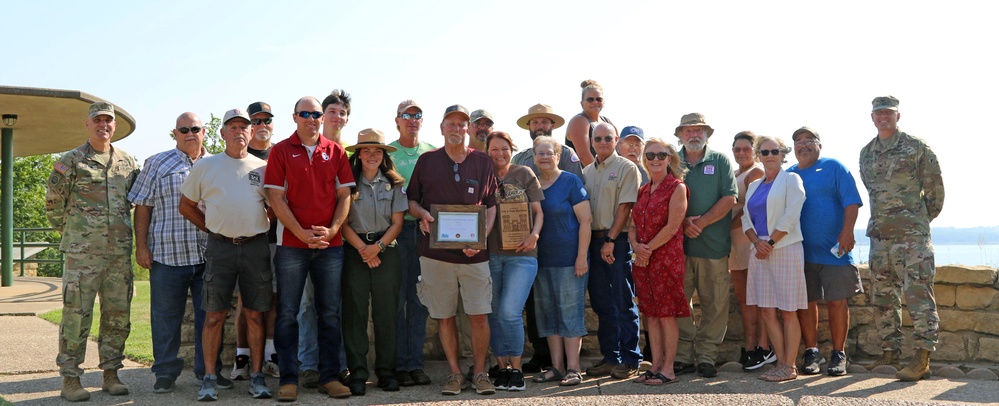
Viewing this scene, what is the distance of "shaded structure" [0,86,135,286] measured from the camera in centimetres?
1189

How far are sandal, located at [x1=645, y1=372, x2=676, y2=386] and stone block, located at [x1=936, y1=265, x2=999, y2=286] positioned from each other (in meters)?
3.07

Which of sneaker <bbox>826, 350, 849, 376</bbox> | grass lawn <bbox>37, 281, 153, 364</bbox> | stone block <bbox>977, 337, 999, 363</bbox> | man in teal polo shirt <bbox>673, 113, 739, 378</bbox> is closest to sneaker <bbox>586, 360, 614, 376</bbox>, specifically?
man in teal polo shirt <bbox>673, 113, 739, 378</bbox>

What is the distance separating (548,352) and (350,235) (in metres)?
1.97

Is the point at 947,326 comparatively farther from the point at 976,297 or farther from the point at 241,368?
the point at 241,368

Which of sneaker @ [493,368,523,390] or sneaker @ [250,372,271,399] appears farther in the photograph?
sneaker @ [493,368,523,390]

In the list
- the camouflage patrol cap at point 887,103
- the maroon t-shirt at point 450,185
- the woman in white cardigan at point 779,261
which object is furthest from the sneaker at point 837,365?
the maroon t-shirt at point 450,185

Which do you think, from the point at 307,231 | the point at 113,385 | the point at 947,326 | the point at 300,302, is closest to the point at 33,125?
the point at 113,385

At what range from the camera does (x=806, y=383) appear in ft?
19.1

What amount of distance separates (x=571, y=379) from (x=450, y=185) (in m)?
1.69

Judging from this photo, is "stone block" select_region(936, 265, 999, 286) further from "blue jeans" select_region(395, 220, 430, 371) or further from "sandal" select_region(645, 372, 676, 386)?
"blue jeans" select_region(395, 220, 430, 371)

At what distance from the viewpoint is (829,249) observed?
6.23 meters

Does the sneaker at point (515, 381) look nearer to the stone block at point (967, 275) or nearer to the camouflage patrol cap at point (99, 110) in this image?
the camouflage patrol cap at point (99, 110)

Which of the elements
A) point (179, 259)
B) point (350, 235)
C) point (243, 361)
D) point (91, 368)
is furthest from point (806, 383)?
point (91, 368)

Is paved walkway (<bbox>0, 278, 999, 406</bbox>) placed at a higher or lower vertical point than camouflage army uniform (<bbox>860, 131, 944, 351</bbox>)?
lower
